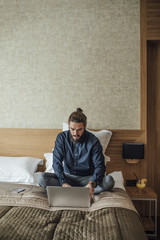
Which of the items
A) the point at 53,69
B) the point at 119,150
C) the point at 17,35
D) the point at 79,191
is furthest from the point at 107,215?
the point at 17,35

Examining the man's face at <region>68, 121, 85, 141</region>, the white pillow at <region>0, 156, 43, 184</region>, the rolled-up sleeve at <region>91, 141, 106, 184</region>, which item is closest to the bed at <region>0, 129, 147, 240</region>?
the white pillow at <region>0, 156, 43, 184</region>

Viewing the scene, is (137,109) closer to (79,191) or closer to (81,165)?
(81,165)

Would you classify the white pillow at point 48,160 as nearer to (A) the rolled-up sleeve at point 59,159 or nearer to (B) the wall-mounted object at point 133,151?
(A) the rolled-up sleeve at point 59,159

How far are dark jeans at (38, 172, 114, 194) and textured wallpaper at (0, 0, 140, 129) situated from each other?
0.86m

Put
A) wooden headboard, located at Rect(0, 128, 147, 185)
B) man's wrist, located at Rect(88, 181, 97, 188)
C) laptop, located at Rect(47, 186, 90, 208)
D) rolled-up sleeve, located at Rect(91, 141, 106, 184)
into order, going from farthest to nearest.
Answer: wooden headboard, located at Rect(0, 128, 147, 185) → rolled-up sleeve, located at Rect(91, 141, 106, 184) → man's wrist, located at Rect(88, 181, 97, 188) → laptop, located at Rect(47, 186, 90, 208)

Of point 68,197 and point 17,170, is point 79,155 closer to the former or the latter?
point 68,197

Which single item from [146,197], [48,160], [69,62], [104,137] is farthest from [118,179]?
[69,62]

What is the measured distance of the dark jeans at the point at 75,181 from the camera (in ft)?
6.71

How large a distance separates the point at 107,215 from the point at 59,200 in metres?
0.37

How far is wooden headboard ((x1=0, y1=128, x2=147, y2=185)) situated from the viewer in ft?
9.32

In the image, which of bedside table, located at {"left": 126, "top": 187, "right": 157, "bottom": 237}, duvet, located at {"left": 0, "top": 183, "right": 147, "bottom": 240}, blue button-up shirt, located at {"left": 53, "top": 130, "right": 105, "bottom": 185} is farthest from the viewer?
bedside table, located at {"left": 126, "top": 187, "right": 157, "bottom": 237}

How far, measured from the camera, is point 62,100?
2957 mm

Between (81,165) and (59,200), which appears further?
(81,165)

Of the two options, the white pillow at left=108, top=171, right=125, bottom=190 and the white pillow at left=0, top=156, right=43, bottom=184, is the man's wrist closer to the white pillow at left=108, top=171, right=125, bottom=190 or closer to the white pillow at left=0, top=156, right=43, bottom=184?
the white pillow at left=108, top=171, right=125, bottom=190
